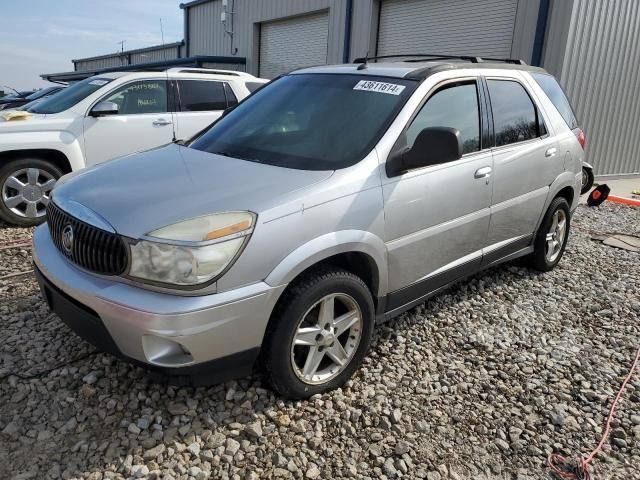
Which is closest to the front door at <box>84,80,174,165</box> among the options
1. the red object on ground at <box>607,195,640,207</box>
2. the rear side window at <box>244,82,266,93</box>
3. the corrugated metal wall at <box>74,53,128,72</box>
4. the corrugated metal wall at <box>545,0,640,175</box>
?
the rear side window at <box>244,82,266,93</box>

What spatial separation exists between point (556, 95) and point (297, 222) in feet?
10.8

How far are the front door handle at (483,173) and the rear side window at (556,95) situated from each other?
1371mm

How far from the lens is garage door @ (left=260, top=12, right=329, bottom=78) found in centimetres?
1400

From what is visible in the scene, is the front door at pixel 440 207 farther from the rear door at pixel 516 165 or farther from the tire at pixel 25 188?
the tire at pixel 25 188

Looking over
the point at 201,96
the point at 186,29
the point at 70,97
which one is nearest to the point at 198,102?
the point at 201,96

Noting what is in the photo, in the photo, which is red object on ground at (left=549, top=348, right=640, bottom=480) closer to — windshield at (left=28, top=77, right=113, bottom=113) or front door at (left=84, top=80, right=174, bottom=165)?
front door at (left=84, top=80, right=174, bottom=165)

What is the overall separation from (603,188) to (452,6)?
16.5ft

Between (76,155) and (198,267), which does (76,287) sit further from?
(76,155)

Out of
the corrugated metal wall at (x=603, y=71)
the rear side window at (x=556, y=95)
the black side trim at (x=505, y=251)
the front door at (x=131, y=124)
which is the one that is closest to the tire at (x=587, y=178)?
the rear side window at (x=556, y=95)

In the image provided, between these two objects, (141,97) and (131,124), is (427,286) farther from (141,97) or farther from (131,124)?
(141,97)

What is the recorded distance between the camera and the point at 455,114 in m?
3.47

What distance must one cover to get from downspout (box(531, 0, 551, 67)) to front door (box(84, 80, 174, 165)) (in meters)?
6.50

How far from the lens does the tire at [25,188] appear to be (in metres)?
5.63

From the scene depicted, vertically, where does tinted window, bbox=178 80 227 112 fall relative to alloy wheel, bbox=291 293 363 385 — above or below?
above
